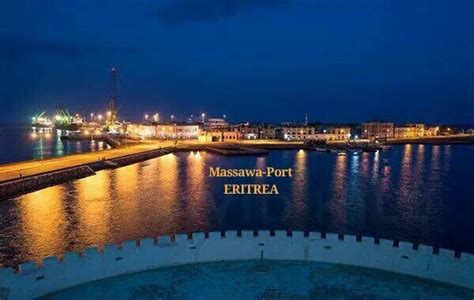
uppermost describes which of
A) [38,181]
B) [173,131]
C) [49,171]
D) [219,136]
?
[173,131]

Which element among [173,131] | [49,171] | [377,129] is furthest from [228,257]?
[377,129]

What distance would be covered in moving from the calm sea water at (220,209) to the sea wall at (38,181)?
1.18m

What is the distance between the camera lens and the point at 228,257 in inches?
482

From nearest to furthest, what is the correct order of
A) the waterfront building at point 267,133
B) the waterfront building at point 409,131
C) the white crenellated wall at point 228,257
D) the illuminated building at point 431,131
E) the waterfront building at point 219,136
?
the white crenellated wall at point 228,257 < the waterfront building at point 219,136 < the waterfront building at point 267,133 < the waterfront building at point 409,131 < the illuminated building at point 431,131

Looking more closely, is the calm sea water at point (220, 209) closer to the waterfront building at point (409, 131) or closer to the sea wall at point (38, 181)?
the sea wall at point (38, 181)

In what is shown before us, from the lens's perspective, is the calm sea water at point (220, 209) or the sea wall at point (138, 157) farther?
the sea wall at point (138, 157)

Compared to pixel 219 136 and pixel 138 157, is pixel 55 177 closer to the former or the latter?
pixel 138 157

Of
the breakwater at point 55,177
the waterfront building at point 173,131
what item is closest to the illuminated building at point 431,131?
the waterfront building at point 173,131

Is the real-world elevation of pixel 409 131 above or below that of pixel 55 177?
above

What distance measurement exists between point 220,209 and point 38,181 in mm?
21565

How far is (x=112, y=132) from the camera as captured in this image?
514 ft

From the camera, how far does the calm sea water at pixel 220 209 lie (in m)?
29.8

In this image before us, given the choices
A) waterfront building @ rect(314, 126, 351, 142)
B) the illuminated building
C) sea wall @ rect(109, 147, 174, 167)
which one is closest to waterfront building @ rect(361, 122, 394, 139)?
waterfront building @ rect(314, 126, 351, 142)

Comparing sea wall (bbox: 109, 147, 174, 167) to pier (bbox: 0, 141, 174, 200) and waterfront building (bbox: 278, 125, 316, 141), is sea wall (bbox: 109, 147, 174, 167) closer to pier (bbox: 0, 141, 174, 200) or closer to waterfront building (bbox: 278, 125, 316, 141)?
pier (bbox: 0, 141, 174, 200)
